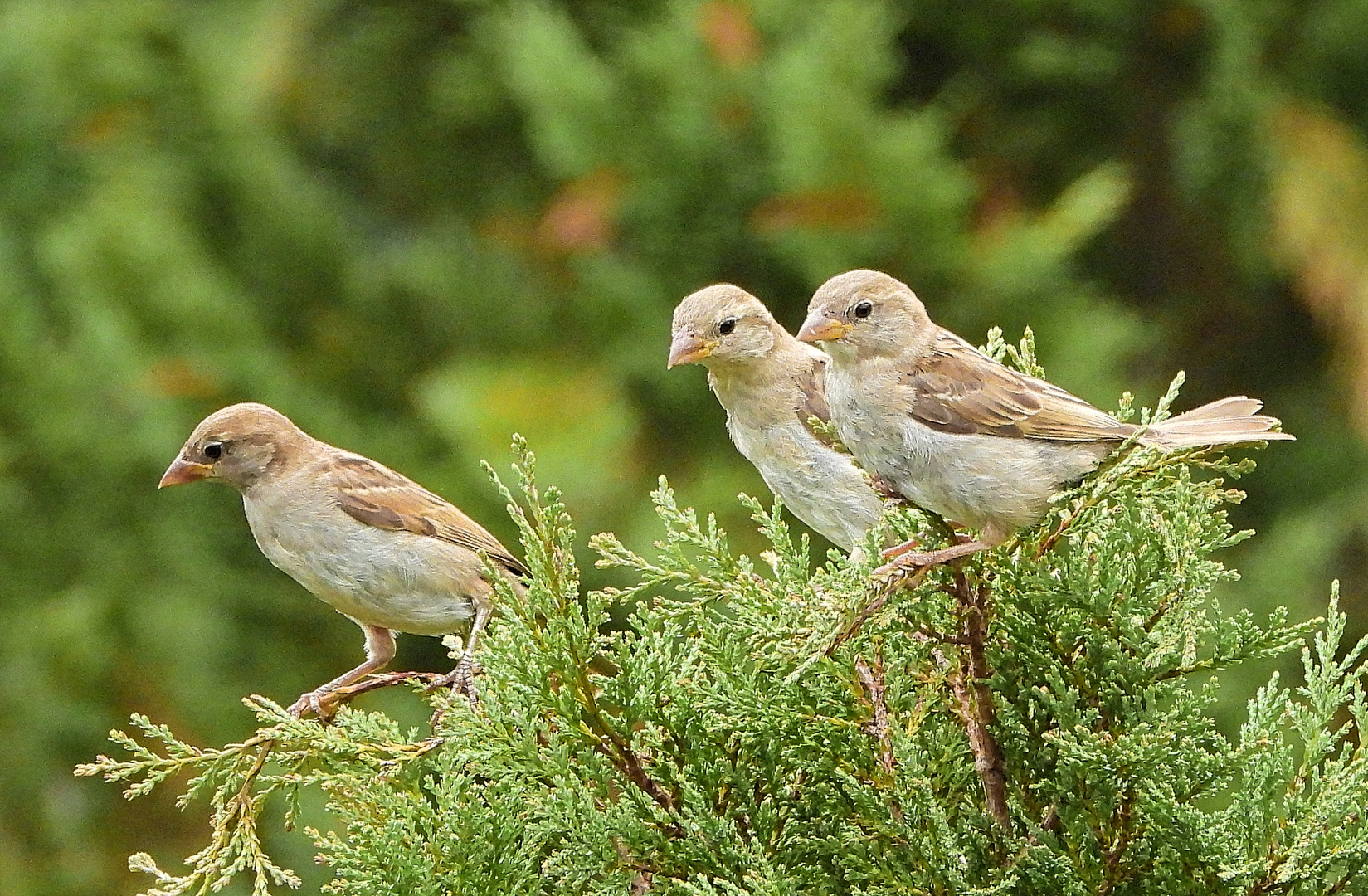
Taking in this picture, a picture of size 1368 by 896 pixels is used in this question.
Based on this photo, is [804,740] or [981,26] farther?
[981,26]

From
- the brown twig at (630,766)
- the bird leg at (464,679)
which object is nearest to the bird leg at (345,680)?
the bird leg at (464,679)

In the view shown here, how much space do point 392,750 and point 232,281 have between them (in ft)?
25.2

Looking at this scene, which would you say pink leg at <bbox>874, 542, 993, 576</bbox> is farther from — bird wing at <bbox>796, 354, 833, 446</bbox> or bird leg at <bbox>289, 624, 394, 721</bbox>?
bird wing at <bbox>796, 354, 833, 446</bbox>

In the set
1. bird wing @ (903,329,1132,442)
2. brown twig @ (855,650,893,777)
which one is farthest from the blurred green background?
brown twig @ (855,650,893,777)

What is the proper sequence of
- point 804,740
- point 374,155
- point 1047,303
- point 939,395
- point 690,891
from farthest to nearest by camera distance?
1. point 374,155
2. point 1047,303
3. point 939,395
4. point 804,740
5. point 690,891

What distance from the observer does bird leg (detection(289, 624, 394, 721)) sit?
170 inches

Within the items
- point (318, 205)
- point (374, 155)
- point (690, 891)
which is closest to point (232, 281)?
point (318, 205)

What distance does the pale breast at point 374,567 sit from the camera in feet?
15.6

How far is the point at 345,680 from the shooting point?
453cm

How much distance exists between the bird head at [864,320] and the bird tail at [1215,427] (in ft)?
2.37

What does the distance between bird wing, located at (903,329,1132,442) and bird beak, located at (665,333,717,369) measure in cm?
86

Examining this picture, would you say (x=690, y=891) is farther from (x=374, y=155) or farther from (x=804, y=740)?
(x=374, y=155)

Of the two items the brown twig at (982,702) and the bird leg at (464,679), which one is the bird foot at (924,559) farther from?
the bird leg at (464,679)

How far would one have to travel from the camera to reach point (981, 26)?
10172mm
